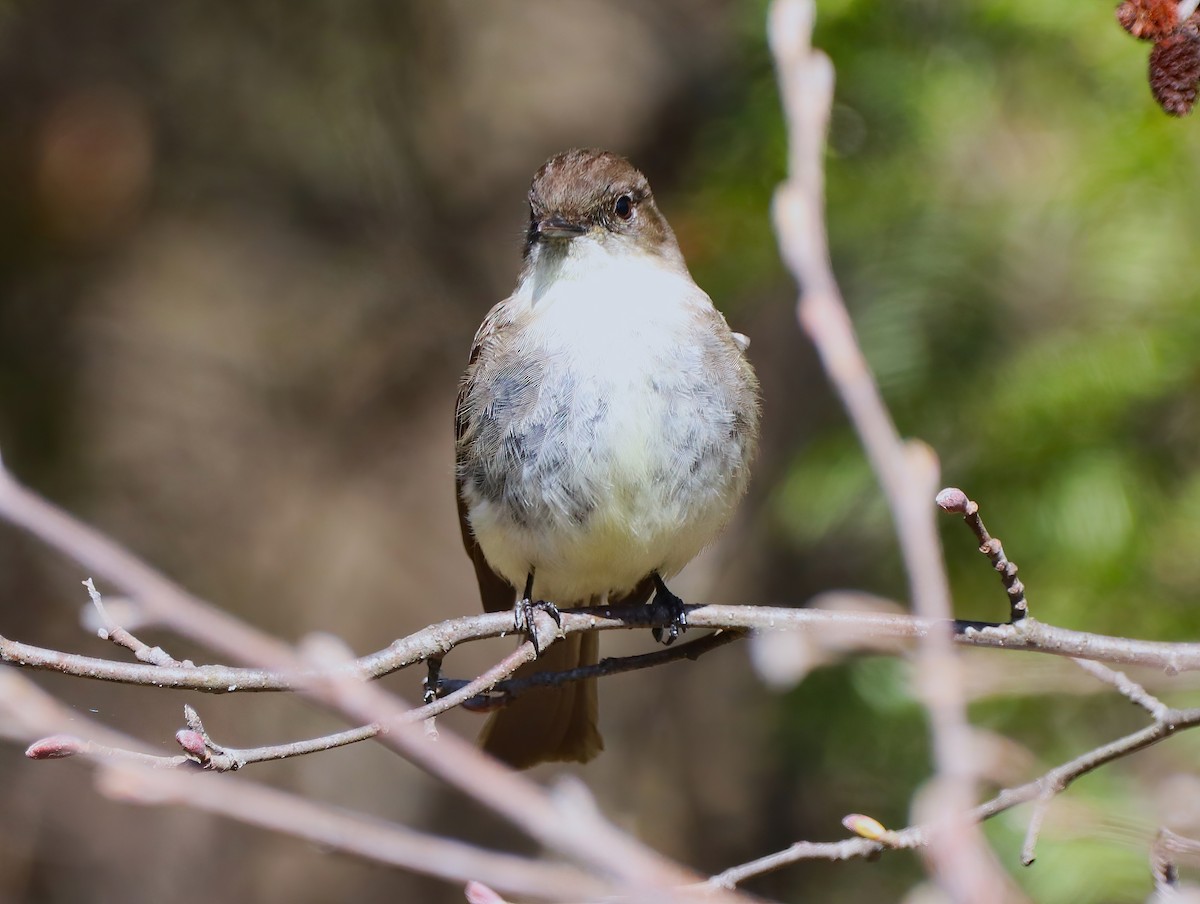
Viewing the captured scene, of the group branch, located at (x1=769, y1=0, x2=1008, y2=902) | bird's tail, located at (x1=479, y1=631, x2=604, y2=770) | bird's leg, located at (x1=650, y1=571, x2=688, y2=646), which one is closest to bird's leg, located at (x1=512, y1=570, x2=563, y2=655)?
bird's leg, located at (x1=650, y1=571, x2=688, y2=646)

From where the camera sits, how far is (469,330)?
249 inches

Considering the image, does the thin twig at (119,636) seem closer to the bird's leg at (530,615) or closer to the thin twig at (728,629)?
the thin twig at (728,629)

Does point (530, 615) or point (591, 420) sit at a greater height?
point (591, 420)

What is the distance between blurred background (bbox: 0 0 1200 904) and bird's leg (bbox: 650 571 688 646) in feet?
2.10

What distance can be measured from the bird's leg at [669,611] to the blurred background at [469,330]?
2.10ft

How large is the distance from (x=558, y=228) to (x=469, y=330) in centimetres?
307

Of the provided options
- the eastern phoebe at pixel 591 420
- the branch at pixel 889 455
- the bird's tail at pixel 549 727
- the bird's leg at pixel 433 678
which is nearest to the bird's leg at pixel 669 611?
the eastern phoebe at pixel 591 420

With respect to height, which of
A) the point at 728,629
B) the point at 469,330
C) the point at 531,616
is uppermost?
the point at 469,330

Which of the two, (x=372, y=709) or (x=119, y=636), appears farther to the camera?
(x=119, y=636)

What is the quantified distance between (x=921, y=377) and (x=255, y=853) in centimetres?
393

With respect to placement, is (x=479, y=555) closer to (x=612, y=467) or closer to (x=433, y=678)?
(x=612, y=467)

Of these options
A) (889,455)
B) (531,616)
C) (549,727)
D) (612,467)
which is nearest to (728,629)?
(531,616)

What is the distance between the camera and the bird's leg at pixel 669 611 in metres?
3.01

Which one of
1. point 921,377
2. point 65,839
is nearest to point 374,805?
point 65,839
